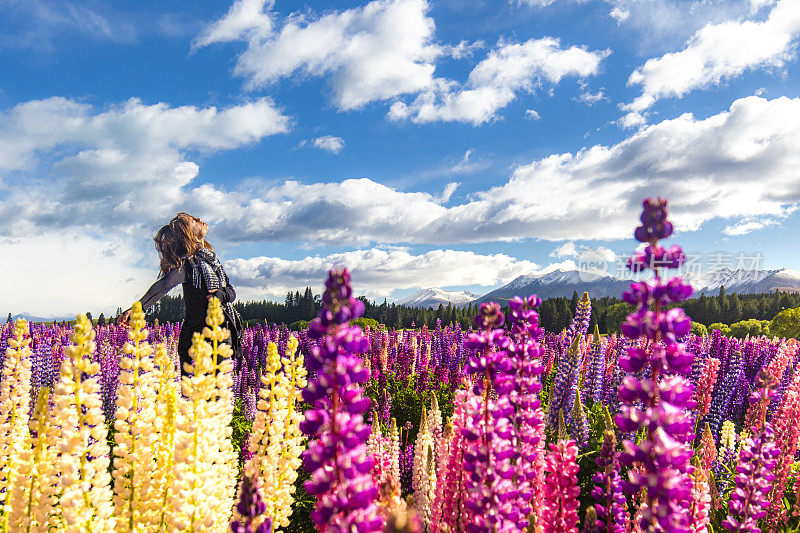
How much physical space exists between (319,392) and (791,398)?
582 centimetres

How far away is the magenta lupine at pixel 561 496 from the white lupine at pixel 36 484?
2.73 meters

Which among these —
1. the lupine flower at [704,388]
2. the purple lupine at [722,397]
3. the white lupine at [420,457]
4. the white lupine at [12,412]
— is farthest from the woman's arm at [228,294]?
the purple lupine at [722,397]

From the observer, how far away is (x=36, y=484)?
280cm

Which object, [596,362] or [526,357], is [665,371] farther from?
[596,362]

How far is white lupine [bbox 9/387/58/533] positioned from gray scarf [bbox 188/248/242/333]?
15.2ft

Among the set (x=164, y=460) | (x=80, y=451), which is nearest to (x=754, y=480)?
(x=164, y=460)

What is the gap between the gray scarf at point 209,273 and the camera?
7328 millimetres

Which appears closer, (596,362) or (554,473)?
(554,473)

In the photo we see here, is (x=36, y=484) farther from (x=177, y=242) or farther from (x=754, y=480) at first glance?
(x=177, y=242)

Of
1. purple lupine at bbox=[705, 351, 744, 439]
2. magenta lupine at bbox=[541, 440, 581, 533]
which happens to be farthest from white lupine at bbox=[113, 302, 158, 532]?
purple lupine at bbox=[705, 351, 744, 439]

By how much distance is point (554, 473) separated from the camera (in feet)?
9.12

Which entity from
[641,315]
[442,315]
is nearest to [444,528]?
[641,315]

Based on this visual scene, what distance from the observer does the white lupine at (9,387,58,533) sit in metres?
2.62

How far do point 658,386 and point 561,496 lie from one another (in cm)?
108
